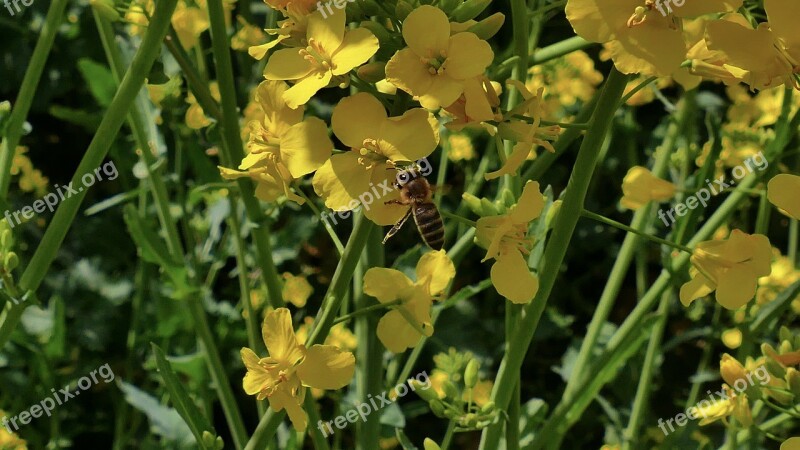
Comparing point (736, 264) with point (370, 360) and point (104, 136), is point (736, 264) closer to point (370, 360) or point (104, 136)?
point (370, 360)

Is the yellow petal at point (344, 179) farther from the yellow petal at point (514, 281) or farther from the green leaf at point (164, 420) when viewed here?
the green leaf at point (164, 420)

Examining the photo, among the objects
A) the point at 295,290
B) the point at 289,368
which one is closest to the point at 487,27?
the point at 289,368

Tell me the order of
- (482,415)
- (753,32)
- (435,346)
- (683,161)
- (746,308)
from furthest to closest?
(435,346) → (683,161) → (746,308) → (482,415) → (753,32)

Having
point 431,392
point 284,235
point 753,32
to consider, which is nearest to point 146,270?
point 284,235

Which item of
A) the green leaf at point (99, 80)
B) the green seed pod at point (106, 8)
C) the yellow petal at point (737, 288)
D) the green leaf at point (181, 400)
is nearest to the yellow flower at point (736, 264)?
the yellow petal at point (737, 288)

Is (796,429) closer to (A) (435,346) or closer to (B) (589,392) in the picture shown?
(A) (435,346)
